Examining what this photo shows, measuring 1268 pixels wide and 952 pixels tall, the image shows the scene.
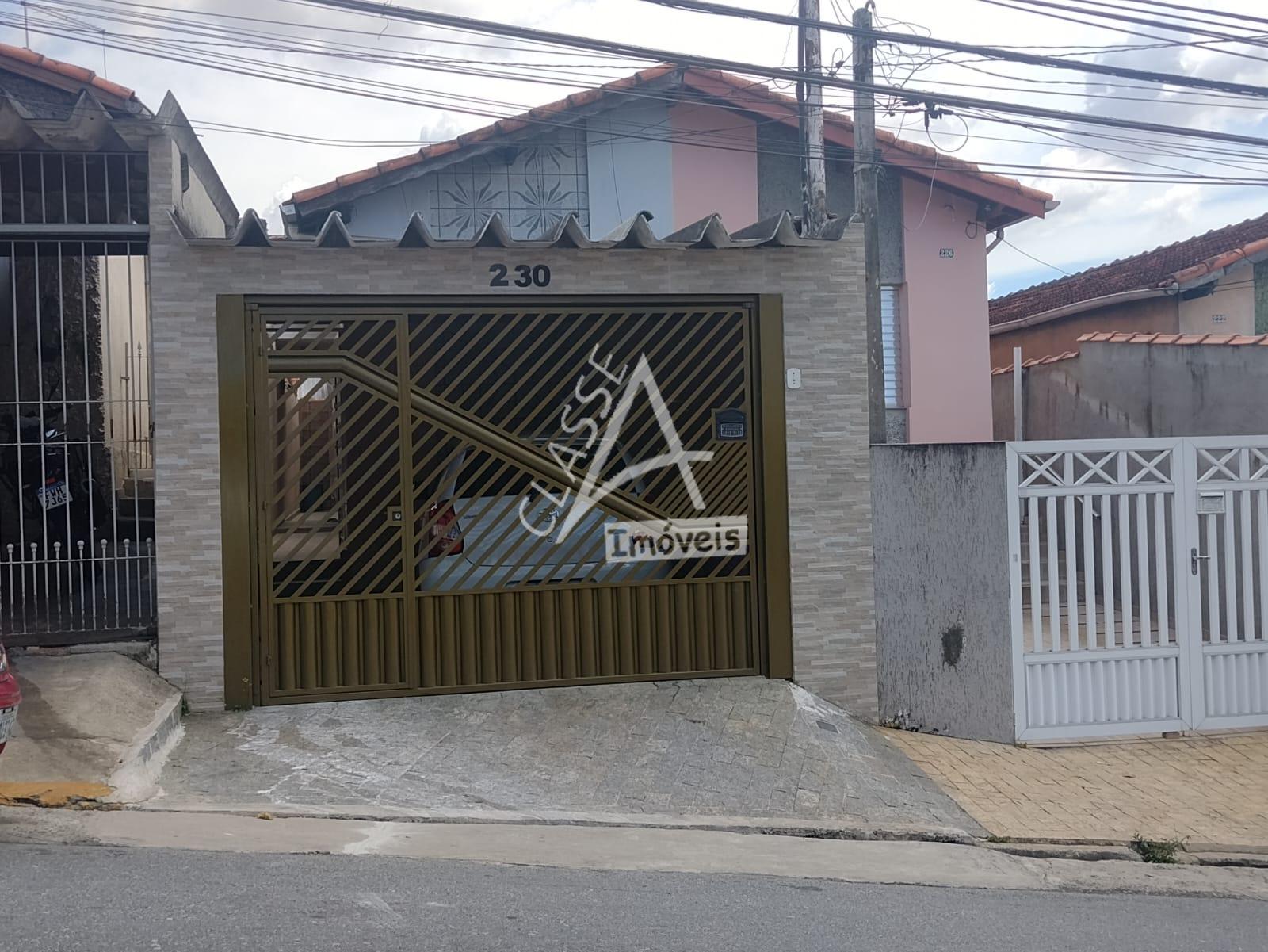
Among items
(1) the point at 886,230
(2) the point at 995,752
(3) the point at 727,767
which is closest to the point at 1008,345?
(1) the point at 886,230

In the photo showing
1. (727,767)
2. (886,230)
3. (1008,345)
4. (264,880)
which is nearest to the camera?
(264,880)

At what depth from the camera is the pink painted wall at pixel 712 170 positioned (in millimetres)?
14000

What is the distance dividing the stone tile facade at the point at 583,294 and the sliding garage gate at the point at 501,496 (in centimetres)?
16

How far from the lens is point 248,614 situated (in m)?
6.78

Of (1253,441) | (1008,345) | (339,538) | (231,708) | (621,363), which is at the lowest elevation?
(231,708)

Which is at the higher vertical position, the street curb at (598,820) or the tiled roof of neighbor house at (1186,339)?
the tiled roof of neighbor house at (1186,339)

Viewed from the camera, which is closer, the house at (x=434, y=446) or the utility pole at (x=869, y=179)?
the house at (x=434, y=446)

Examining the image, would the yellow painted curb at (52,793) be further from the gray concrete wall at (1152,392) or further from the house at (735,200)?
the house at (735,200)

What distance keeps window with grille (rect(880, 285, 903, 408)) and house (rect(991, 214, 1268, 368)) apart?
4.02m

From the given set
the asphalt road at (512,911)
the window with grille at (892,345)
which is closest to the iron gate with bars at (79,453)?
the asphalt road at (512,911)

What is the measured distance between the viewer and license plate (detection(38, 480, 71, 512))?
705 centimetres

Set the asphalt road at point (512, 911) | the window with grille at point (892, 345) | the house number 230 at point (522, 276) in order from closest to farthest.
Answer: the asphalt road at point (512, 911), the house number 230 at point (522, 276), the window with grille at point (892, 345)

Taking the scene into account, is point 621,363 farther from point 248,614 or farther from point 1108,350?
point 1108,350

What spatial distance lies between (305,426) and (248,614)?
1268mm
